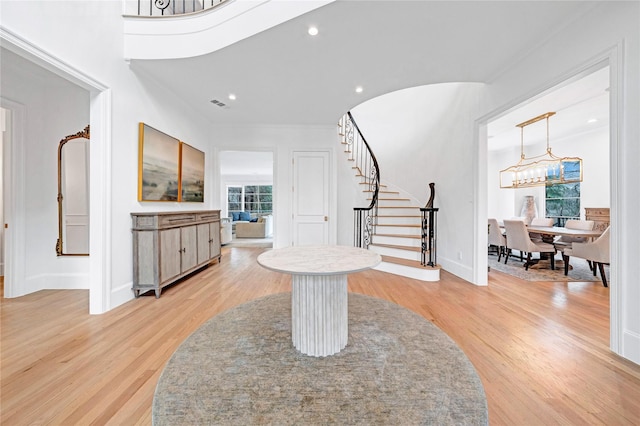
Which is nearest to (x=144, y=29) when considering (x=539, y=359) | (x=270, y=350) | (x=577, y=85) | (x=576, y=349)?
A: (x=270, y=350)

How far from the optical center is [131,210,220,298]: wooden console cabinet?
115 inches

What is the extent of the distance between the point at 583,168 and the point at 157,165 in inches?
344

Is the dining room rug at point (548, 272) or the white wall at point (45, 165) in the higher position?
the white wall at point (45, 165)

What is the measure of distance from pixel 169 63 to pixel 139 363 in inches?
119

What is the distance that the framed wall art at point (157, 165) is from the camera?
3.07 meters

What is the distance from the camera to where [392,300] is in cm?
288

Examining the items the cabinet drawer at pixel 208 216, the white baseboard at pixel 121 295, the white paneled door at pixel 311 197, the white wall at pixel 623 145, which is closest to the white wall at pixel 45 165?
the white baseboard at pixel 121 295

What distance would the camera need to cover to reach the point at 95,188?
2543 millimetres

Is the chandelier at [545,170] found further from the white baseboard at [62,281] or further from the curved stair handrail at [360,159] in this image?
the white baseboard at [62,281]

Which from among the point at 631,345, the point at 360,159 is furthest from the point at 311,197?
the point at 631,345

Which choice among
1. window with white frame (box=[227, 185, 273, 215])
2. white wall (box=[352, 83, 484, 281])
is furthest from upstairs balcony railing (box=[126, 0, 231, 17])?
window with white frame (box=[227, 185, 273, 215])

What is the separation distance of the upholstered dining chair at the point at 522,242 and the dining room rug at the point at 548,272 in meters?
0.19

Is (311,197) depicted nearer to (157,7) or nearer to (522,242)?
(157,7)

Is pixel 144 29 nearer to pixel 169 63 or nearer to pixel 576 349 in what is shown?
pixel 169 63
